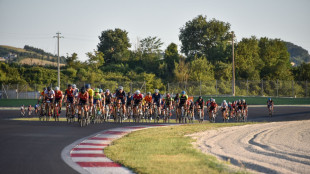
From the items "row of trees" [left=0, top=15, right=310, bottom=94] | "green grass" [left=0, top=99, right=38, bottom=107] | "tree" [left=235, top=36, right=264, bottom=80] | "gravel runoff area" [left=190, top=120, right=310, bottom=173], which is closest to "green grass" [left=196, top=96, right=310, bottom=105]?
"row of trees" [left=0, top=15, right=310, bottom=94]

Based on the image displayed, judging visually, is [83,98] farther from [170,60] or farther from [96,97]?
[170,60]

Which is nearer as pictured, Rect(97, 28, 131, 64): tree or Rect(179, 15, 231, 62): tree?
Rect(179, 15, 231, 62): tree

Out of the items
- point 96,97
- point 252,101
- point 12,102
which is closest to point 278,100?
point 252,101

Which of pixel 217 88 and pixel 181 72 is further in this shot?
pixel 181 72

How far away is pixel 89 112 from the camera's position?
19.8 m

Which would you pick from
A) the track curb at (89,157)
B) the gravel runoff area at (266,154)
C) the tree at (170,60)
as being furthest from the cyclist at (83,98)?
the tree at (170,60)

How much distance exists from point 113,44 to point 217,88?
38994mm

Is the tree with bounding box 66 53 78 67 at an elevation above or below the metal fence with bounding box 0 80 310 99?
above

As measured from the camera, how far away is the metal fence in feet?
148

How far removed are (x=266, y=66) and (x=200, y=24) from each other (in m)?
13.5

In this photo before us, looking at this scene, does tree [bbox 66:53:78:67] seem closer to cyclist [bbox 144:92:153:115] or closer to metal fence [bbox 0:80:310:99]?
metal fence [bbox 0:80:310:99]

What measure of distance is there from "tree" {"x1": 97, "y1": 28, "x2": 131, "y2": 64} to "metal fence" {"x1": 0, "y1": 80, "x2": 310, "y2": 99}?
30485 mm

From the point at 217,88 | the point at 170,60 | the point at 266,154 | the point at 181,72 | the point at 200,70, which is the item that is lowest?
the point at 266,154

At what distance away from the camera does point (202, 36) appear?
71438 millimetres
